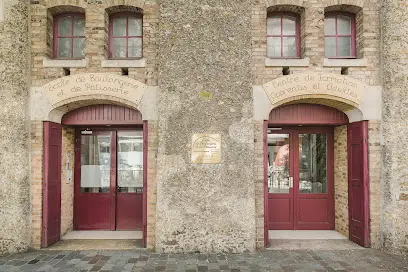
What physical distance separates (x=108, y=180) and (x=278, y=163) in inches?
170

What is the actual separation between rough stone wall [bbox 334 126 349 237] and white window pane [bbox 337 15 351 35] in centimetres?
216

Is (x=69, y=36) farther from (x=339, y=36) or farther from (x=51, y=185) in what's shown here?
(x=339, y=36)

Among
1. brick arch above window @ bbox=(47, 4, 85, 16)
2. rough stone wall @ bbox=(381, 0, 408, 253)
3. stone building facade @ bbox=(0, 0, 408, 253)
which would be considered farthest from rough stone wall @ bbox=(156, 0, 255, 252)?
rough stone wall @ bbox=(381, 0, 408, 253)

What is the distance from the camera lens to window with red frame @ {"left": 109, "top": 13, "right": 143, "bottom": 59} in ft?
21.1

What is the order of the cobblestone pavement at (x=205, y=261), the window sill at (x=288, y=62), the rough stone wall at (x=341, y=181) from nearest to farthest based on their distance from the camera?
the cobblestone pavement at (x=205, y=261)
the window sill at (x=288, y=62)
the rough stone wall at (x=341, y=181)

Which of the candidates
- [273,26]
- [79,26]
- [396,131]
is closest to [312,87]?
[273,26]

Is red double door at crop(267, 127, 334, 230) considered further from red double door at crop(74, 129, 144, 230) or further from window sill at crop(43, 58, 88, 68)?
window sill at crop(43, 58, 88, 68)

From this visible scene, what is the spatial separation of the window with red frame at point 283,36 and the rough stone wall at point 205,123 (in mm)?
863

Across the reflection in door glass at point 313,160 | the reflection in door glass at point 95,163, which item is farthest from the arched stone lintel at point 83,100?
the reflection in door glass at point 313,160

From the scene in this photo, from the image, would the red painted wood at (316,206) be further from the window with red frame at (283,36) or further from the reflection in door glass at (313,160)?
the window with red frame at (283,36)

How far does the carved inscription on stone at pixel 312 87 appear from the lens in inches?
237

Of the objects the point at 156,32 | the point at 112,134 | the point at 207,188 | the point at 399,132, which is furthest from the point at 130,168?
the point at 399,132

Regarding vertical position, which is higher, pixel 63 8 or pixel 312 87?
pixel 63 8

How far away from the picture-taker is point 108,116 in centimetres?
655
